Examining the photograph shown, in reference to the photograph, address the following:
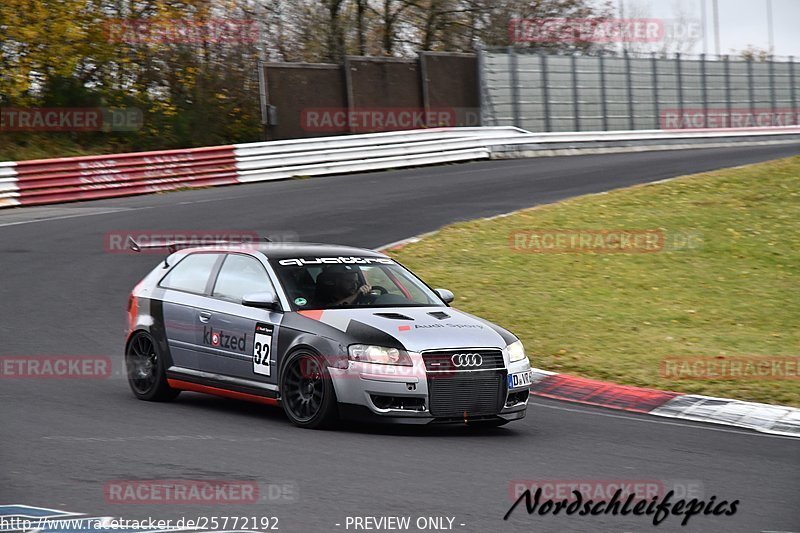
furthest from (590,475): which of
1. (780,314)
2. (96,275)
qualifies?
(96,275)

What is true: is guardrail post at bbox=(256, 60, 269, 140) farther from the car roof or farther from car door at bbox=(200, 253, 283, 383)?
car door at bbox=(200, 253, 283, 383)

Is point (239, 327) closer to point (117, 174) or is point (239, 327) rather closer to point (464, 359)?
point (464, 359)

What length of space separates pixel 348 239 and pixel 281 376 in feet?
32.6

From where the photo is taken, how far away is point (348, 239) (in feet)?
61.3

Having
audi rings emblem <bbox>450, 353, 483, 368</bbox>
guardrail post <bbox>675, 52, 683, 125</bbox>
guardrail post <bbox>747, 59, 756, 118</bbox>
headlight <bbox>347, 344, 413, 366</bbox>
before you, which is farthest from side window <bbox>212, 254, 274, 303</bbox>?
guardrail post <bbox>747, 59, 756, 118</bbox>

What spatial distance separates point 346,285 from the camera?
9.47m

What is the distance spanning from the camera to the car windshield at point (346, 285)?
9234 millimetres

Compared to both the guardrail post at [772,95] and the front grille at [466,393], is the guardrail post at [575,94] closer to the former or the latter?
the guardrail post at [772,95]

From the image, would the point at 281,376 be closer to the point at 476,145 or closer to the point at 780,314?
the point at 780,314

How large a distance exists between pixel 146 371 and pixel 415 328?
290cm

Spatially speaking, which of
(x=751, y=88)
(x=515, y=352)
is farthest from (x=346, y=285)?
(x=751, y=88)

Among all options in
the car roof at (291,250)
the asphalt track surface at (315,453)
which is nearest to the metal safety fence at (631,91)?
the asphalt track surface at (315,453)

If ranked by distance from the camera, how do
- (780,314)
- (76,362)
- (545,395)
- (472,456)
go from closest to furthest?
(472,456), (545,395), (76,362), (780,314)

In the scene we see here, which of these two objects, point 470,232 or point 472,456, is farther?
point 470,232
